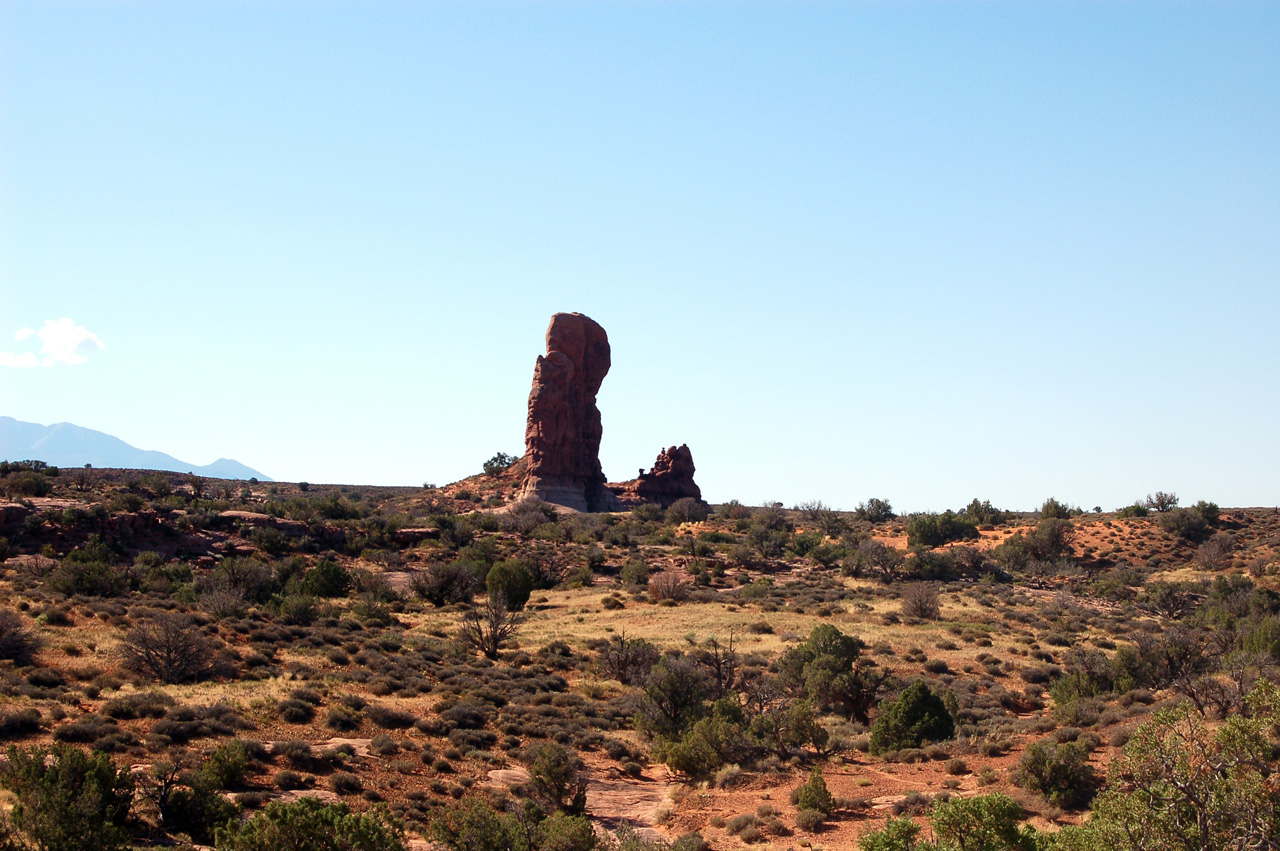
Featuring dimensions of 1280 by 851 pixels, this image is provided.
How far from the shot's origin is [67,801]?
1089cm

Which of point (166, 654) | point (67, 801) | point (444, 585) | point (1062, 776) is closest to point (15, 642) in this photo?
point (166, 654)

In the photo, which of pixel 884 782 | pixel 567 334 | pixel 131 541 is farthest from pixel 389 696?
pixel 567 334

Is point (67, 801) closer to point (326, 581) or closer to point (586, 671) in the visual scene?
point (586, 671)

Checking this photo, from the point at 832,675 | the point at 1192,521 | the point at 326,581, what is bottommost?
the point at 832,675

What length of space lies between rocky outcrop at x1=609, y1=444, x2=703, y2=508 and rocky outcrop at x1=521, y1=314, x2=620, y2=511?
3.19 m

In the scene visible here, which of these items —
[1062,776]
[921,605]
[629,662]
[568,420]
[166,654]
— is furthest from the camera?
[568,420]

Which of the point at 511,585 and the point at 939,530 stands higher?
the point at 939,530

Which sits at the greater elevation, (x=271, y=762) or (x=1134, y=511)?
(x=1134, y=511)

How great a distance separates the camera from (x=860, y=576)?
5141cm

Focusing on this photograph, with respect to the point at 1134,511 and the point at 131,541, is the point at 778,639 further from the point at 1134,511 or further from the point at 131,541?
the point at 1134,511

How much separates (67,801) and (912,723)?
1701 cm

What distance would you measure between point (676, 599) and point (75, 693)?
27.7 m

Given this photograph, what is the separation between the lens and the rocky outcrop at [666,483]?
266ft

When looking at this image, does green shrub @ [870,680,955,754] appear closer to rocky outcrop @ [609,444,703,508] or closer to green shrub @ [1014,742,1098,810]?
green shrub @ [1014,742,1098,810]
